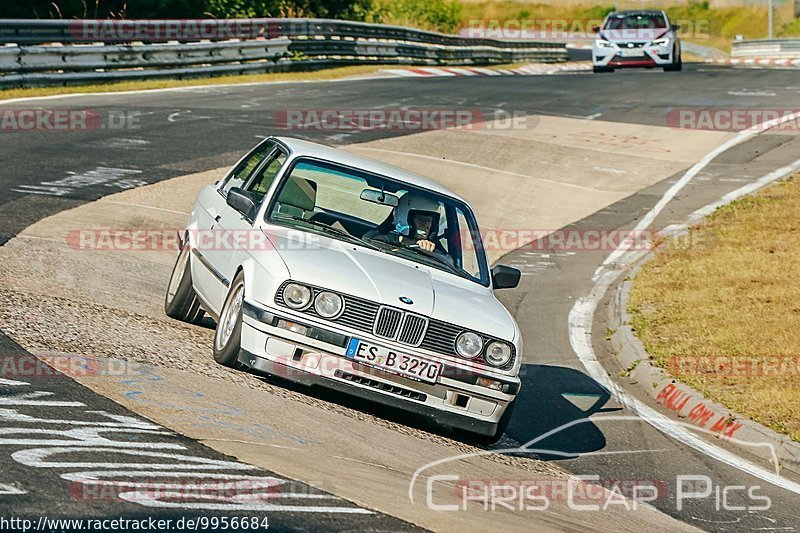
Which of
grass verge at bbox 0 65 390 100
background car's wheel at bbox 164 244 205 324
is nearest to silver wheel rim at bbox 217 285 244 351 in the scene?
background car's wheel at bbox 164 244 205 324

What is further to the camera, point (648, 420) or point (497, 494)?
point (648, 420)

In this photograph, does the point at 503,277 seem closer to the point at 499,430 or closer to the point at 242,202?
the point at 499,430

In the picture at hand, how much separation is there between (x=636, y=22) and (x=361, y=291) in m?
27.7

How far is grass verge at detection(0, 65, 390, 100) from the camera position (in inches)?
891

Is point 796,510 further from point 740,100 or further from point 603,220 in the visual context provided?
point 740,100

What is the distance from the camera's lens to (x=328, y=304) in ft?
23.9

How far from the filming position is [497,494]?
6504 millimetres

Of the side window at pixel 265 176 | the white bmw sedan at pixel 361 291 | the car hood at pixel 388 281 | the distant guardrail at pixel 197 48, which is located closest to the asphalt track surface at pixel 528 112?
the white bmw sedan at pixel 361 291

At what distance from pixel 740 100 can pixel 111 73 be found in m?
14.4

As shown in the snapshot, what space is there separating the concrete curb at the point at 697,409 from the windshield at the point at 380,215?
213 cm

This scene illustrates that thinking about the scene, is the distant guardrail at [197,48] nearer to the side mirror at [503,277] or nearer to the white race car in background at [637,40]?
the white race car in background at [637,40]

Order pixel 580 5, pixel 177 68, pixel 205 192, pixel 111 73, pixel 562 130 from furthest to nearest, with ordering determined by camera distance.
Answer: pixel 580 5
pixel 177 68
pixel 111 73
pixel 562 130
pixel 205 192

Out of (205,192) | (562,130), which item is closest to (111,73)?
(562,130)

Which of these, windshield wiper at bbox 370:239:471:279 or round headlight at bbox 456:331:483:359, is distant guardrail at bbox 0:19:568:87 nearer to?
windshield wiper at bbox 370:239:471:279
